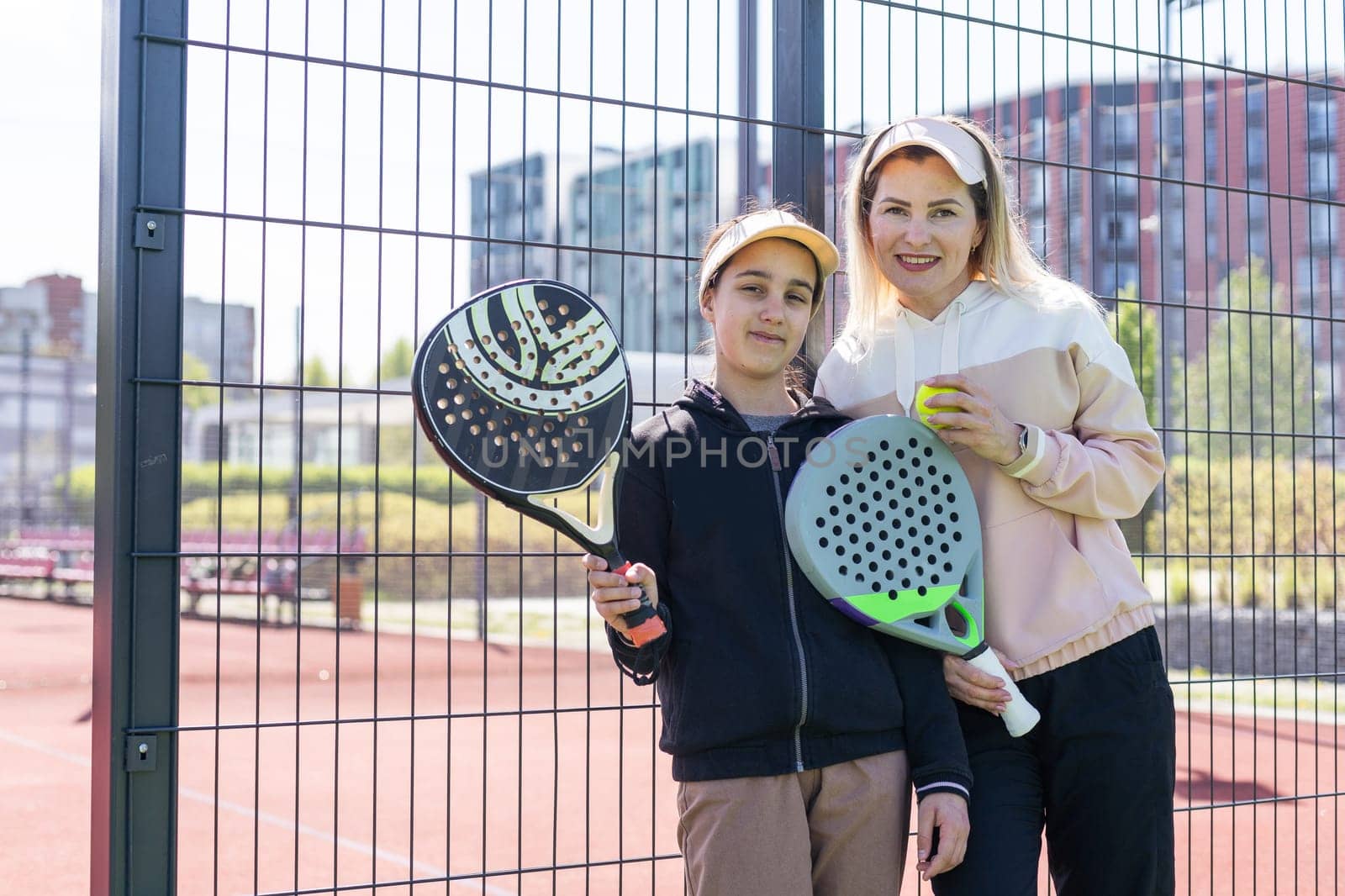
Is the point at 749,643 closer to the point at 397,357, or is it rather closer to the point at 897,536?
the point at 897,536

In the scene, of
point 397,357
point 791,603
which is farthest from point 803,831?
point 397,357

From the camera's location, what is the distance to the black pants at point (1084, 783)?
1.99m

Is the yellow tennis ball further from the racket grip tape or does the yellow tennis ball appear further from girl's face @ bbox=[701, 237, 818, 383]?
the racket grip tape

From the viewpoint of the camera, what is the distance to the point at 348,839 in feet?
20.1

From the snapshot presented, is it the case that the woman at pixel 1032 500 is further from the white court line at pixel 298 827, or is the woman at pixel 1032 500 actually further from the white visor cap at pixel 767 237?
the white court line at pixel 298 827

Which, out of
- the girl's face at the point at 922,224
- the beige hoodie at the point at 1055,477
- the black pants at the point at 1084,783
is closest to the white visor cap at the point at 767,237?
the girl's face at the point at 922,224

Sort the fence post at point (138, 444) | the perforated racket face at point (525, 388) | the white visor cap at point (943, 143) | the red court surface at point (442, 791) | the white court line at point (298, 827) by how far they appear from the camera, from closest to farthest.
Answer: the perforated racket face at point (525, 388) < the white visor cap at point (943, 143) < the fence post at point (138, 444) < the red court surface at point (442, 791) < the white court line at point (298, 827)

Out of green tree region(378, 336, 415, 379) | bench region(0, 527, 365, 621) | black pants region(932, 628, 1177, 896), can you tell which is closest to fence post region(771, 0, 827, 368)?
black pants region(932, 628, 1177, 896)

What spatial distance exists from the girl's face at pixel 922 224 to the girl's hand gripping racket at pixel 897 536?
0.93 feet

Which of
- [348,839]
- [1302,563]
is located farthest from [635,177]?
[348,839]

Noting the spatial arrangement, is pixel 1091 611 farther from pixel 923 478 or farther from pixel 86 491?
pixel 86 491

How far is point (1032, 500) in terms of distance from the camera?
82.2 inches

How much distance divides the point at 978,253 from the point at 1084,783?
0.94 m

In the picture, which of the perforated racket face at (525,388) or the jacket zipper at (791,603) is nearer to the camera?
the perforated racket face at (525,388)
